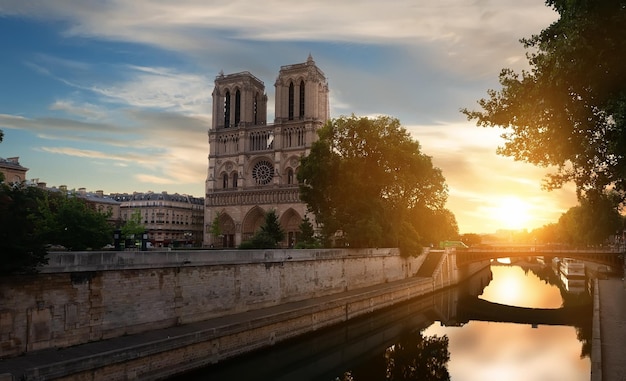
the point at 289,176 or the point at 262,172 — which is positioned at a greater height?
the point at 262,172

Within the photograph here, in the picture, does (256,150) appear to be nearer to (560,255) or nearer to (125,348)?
(560,255)

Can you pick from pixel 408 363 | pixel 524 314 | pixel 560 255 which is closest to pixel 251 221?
pixel 560 255

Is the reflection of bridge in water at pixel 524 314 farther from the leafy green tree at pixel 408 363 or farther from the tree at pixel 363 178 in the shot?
the leafy green tree at pixel 408 363

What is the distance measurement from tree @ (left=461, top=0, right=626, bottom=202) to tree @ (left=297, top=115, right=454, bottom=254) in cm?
1978

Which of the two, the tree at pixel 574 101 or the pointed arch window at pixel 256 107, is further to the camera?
the pointed arch window at pixel 256 107

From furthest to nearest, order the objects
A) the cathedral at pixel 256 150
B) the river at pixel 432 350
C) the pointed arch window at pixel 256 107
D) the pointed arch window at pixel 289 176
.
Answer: the pointed arch window at pixel 256 107
the pointed arch window at pixel 289 176
the cathedral at pixel 256 150
the river at pixel 432 350

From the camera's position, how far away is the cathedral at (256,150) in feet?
265

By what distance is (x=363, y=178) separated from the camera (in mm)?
44500

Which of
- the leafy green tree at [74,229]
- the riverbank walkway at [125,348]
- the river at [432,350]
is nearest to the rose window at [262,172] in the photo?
the river at [432,350]

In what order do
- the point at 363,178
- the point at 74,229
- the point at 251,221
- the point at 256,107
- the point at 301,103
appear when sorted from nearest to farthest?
1. the point at 74,229
2. the point at 363,178
3. the point at 251,221
4. the point at 301,103
5. the point at 256,107

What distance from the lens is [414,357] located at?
25203 mm

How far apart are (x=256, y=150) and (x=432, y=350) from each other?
63.7 metres

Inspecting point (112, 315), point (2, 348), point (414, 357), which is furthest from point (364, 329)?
point (2, 348)

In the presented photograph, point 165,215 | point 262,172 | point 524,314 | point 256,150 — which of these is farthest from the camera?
point 165,215
